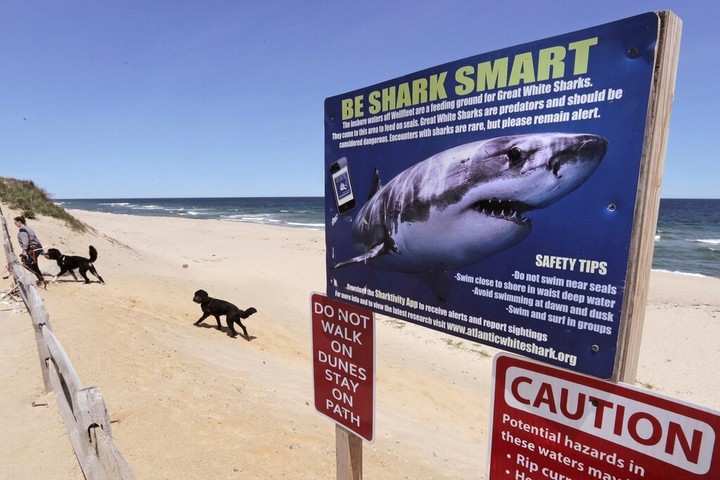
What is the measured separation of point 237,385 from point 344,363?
150 inches

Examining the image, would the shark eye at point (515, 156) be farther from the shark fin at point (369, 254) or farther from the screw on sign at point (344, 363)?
the screw on sign at point (344, 363)

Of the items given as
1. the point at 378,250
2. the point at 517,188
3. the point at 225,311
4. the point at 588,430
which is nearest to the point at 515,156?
the point at 517,188

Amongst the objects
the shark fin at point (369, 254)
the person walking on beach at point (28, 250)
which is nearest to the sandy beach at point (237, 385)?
the person walking on beach at point (28, 250)

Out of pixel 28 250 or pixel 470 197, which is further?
pixel 28 250

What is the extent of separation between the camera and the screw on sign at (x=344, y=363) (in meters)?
2.23

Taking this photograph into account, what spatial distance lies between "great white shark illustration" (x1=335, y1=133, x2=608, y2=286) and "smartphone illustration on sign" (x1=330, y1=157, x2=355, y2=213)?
0.14m

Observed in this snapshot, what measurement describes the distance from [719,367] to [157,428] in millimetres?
11709

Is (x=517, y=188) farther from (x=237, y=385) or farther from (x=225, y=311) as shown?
(x=225, y=311)

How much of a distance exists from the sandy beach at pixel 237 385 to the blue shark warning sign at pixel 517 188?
2908 mm

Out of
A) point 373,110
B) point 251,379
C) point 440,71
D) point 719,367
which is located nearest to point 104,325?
point 251,379

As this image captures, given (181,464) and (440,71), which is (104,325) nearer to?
(181,464)

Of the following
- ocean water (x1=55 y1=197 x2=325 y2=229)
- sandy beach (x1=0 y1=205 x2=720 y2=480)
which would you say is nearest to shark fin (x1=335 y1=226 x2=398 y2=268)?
sandy beach (x1=0 y1=205 x2=720 y2=480)

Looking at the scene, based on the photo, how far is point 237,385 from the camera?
219 inches

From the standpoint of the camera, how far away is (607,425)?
4.34 feet
